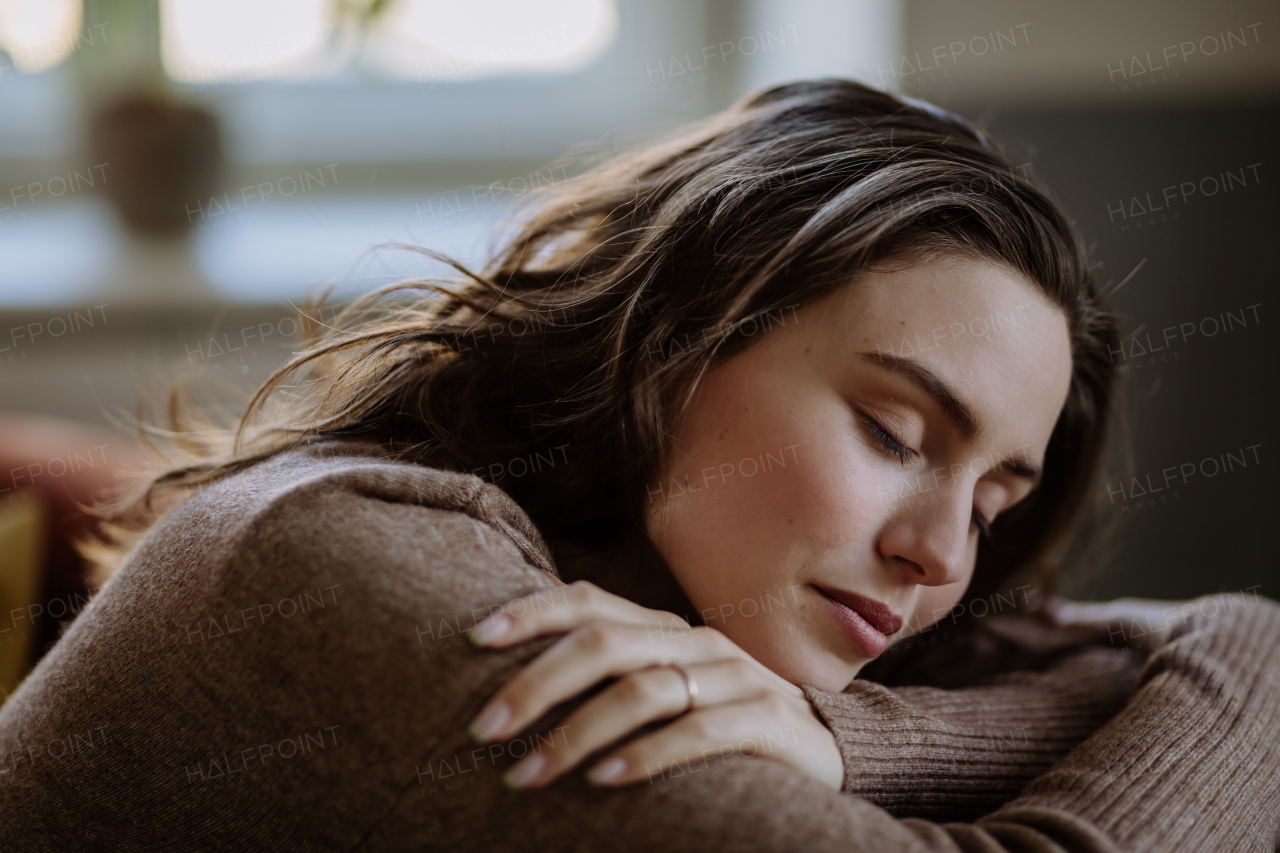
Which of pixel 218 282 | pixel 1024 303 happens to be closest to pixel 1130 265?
pixel 1024 303

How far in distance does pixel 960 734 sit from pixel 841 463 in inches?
10.6

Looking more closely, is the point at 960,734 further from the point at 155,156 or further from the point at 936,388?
the point at 155,156

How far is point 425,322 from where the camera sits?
3.21ft

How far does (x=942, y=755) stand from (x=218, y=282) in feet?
7.14

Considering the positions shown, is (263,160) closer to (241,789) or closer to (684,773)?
(241,789)

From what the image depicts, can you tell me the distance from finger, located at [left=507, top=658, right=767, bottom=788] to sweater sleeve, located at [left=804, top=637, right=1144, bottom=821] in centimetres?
16

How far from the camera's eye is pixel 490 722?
1.79ft

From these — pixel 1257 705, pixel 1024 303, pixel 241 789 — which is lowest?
pixel 1257 705

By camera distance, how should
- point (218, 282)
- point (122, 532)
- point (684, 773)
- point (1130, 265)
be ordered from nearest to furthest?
point (684, 773), point (122, 532), point (1130, 265), point (218, 282)

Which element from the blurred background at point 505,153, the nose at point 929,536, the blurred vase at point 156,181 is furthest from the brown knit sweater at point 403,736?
the blurred vase at point 156,181

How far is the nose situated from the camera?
0.82m

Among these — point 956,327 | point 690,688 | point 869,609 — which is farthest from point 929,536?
point 690,688

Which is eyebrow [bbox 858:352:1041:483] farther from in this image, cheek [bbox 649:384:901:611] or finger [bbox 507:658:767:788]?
finger [bbox 507:658:767:788]

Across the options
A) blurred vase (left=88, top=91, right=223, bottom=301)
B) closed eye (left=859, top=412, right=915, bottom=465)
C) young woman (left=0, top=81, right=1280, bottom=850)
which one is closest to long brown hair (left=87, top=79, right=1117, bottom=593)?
young woman (left=0, top=81, right=1280, bottom=850)
